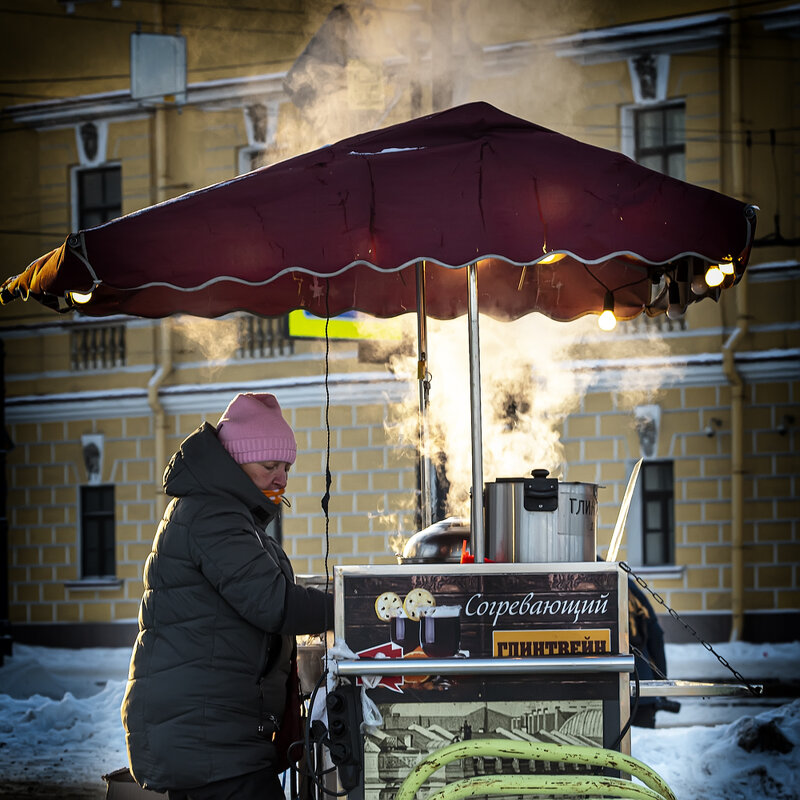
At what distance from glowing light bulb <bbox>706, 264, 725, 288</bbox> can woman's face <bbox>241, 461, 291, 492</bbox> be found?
1551 mm

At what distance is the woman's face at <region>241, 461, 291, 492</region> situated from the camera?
337 cm

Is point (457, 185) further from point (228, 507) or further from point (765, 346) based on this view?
point (765, 346)

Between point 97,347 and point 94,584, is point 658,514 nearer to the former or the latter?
point 94,584

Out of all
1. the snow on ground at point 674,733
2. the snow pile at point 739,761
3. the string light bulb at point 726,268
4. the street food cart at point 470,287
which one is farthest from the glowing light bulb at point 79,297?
the snow on ground at point 674,733

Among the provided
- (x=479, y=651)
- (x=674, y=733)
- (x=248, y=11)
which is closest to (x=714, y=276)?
(x=479, y=651)

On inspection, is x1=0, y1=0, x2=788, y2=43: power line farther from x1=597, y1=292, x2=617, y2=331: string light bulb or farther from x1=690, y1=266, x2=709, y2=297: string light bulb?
x1=690, y1=266, x2=709, y2=297: string light bulb

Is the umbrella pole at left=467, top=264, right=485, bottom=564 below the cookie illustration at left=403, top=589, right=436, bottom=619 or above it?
above

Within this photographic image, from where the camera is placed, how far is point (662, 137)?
563 inches

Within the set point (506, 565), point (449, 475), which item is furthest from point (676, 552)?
point (506, 565)

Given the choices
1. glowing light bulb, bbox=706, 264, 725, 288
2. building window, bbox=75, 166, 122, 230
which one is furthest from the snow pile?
building window, bbox=75, 166, 122, 230

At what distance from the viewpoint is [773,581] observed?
43.6ft

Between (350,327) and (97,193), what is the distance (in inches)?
401

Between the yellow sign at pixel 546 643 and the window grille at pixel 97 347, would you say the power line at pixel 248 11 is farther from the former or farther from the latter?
the yellow sign at pixel 546 643

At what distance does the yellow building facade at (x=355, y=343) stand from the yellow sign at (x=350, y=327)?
404cm
